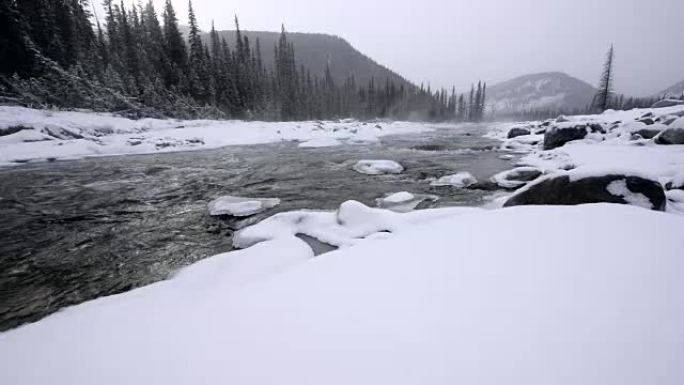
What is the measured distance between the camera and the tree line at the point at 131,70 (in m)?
24.2

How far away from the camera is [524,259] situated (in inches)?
→ 93.8

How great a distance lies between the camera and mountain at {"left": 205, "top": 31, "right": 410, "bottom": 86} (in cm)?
14012

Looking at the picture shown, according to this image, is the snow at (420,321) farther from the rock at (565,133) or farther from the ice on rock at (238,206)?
the rock at (565,133)

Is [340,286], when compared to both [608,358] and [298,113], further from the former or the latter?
[298,113]

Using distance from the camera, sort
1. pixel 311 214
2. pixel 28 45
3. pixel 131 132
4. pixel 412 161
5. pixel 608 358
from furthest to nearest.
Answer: pixel 28 45 < pixel 131 132 < pixel 412 161 < pixel 311 214 < pixel 608 358

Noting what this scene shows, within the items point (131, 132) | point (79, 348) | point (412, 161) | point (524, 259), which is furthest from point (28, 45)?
point (524, 259)

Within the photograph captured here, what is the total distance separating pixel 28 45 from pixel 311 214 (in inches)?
1346

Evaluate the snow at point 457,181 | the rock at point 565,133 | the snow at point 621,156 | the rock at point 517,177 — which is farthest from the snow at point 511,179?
the rock at point 565,133

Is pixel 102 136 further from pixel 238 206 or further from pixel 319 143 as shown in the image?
pixel 238 206

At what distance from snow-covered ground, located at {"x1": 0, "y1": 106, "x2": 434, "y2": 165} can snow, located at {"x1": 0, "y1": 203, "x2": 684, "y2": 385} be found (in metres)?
17.9

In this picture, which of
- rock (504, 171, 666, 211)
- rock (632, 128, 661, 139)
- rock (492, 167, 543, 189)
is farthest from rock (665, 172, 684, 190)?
rock (632, 128, 661, 139)

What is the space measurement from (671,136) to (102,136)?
2888 cm

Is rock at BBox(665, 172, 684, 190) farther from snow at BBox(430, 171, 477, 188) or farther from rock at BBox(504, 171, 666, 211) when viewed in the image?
snow at BBox(430, 171, 477, 188)

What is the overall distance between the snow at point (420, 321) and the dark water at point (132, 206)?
1.47 m
